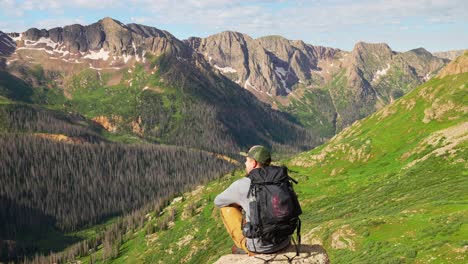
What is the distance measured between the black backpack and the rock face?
1.03m

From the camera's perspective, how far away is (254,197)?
40.7 feet

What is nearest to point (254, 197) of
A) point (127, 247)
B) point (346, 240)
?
point (346, 240)

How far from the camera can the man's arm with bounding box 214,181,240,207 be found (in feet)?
42.4

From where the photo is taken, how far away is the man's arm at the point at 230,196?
509 inches

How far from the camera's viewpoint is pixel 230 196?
1305 cm

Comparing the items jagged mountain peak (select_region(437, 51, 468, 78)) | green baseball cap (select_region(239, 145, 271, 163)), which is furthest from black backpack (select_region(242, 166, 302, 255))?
jagged mountain peak (select_region(437, 51, 468, 78))

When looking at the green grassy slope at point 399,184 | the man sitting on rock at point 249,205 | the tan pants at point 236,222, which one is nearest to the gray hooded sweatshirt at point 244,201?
the man sitting on rock at point 249,205

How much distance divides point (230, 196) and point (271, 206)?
1641mm

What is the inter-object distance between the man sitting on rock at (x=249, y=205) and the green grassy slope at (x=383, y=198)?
22.5m

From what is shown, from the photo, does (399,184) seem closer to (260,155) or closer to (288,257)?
(288,257)

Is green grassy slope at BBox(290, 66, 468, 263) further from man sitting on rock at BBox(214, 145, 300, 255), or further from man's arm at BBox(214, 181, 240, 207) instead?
man's arm at BBox(214, 181, 240, 207)

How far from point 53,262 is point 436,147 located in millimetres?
174682

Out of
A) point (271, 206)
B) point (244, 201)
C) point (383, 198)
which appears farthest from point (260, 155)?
point (383, 198)

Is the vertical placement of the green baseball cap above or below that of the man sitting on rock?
above
